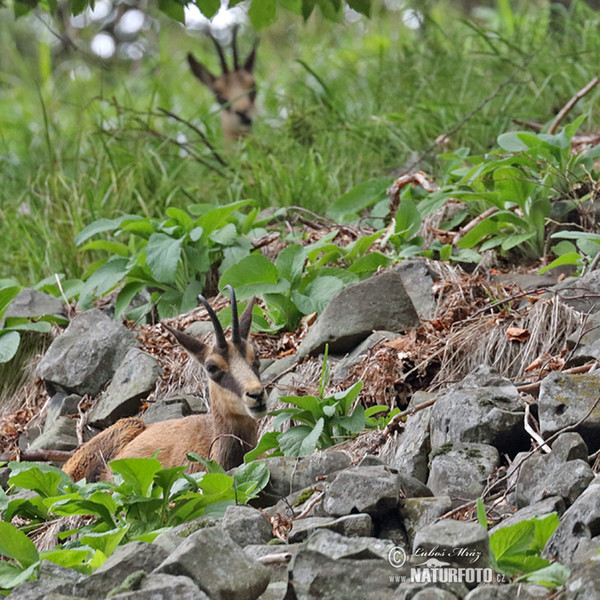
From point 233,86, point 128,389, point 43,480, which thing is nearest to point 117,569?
point 43,480

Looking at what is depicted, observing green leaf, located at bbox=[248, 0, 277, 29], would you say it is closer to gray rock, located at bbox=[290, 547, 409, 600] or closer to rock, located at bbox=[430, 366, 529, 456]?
rock, located at bbox=[430, 366, 529, 456]

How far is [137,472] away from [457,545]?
4.48 ft

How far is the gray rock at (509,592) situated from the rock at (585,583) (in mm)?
106

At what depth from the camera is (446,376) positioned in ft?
15.6

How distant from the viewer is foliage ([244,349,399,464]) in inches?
169

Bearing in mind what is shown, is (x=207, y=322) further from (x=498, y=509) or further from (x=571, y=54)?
(x=571, y=54)

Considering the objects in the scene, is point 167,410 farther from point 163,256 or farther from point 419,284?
point 419,284

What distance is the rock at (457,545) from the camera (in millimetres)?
2711

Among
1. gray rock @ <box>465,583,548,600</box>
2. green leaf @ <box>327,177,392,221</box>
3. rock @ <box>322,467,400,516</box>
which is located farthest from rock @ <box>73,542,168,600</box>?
green leaf @ <box>327,177,392,221</box>

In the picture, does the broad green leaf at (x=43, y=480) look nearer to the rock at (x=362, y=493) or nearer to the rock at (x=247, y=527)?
the rock at (x=247, y=527)

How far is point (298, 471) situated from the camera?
4.04 metres

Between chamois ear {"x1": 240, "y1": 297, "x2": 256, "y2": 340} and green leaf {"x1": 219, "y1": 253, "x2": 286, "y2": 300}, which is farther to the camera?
green leaf {"x1": 219, "y1": 253, "x2": 286, "y2": 300}

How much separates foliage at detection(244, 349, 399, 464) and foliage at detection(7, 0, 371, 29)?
1.57 m

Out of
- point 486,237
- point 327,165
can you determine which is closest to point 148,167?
point 327,165
